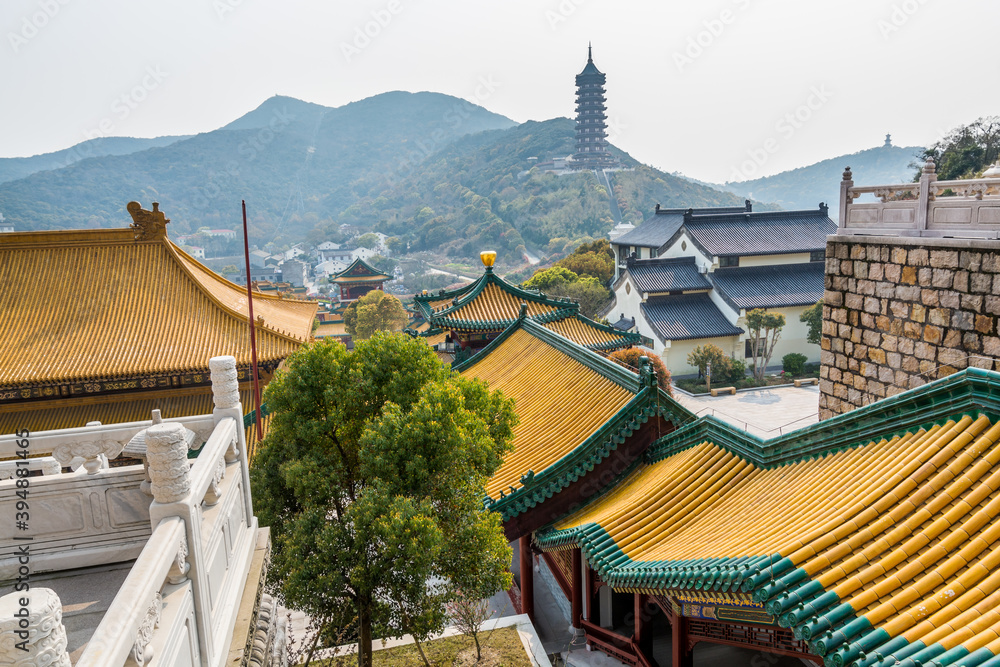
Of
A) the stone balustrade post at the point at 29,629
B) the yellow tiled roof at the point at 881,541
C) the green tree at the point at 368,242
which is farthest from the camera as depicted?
the green tree at the point at 368,242

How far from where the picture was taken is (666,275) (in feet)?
109

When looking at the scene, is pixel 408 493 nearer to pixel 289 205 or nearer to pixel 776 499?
pixel 776 499

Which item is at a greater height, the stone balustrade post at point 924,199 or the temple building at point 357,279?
the stone balustrade post at point 924,199

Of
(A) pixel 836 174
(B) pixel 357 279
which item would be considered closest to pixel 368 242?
(B) pixel 357 279

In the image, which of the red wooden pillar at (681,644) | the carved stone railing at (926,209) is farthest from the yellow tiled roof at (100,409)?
the carved stone railing at (926,209)

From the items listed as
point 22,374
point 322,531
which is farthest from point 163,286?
point 322,531

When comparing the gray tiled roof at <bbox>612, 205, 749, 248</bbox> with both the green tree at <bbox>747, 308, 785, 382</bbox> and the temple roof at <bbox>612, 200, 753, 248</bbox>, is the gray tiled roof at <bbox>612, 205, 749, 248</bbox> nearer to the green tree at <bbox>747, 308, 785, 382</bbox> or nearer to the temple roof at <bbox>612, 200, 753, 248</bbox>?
the temple roof at <bbox>612, 200, 753, 248</bbox>

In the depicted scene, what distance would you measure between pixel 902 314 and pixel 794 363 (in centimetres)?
2271

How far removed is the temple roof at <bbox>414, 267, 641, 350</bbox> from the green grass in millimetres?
6779

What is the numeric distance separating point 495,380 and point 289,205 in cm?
18231

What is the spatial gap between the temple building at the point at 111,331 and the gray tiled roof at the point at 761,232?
1005 inches

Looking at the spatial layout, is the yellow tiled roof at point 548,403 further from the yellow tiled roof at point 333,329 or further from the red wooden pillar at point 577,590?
the yellow tiled roof at point 333,329

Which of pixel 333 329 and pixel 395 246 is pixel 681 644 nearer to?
pixel 333 329

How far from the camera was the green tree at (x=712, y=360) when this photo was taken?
2812cm
